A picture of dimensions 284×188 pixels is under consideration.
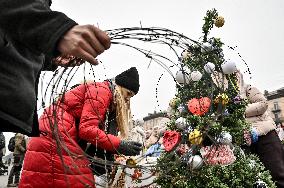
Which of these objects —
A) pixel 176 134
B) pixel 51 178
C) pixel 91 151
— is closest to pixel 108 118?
pixel 91 151

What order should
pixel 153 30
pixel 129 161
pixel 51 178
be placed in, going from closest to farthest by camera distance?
pixel 153 30
pixel 51 178
pixel 129 161

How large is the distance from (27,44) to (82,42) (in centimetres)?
17

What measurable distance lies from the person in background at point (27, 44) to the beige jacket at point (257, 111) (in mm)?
3814

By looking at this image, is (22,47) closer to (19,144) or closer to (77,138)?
(77,138)

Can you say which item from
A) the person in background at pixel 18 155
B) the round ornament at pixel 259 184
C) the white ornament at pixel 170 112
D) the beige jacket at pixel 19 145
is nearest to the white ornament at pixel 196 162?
the round ornament at pixel 259 184

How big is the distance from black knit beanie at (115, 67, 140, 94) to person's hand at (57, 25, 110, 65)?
5.83 ft

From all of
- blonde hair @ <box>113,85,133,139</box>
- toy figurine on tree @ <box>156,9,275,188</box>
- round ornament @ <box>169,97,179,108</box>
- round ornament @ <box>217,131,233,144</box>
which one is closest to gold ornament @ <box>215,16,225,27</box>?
toy figurine on tree @ <box>156,9,275,188</box>

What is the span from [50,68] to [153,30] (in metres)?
0.43

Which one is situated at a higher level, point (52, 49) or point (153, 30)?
point (153, 30)

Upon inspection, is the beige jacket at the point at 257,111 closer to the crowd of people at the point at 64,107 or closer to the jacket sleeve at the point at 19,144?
the crowd of people at the point at 64,107

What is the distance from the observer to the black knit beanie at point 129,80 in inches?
111

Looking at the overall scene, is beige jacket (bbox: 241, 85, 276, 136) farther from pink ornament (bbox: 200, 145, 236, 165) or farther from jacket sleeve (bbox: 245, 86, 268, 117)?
pink ornament (bbox: 200, 145, 236, 165)

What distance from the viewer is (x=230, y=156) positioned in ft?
13.3

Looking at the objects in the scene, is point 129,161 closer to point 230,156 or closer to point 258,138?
point 230,156
